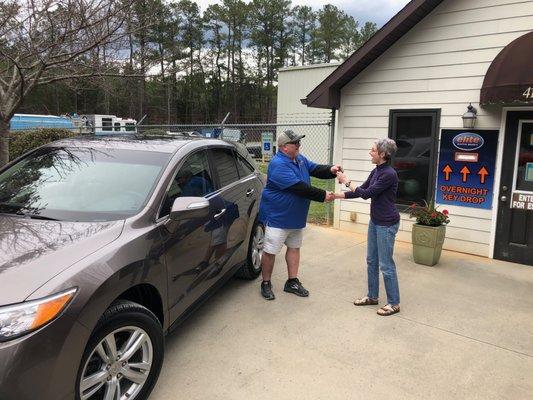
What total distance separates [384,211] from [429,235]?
195 cm

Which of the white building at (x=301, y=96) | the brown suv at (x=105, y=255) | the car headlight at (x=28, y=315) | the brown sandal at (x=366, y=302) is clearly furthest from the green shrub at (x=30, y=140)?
the car headlight at (x=28, y=315)

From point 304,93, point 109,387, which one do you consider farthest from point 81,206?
point 304,93

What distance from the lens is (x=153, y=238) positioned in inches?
111

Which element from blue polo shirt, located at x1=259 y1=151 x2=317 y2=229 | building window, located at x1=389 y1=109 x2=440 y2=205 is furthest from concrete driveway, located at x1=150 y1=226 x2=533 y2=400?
building window, located at x1=389 y1=109 x2=440 y2=205

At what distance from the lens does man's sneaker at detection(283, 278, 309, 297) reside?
460 cm

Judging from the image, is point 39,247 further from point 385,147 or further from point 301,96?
point 301,96

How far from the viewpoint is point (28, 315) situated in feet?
6.45

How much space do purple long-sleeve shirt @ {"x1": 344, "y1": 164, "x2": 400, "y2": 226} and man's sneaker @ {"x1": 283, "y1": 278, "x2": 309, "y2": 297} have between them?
1.13 meters

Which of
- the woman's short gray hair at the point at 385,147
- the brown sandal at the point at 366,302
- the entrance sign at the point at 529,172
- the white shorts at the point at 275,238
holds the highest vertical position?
the woman's short gray hair at the point at 385,147

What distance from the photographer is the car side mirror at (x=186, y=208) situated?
2.95 m

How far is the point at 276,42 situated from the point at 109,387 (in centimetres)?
5446

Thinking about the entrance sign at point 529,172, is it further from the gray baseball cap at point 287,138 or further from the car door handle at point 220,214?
the car door handle at point 220,214

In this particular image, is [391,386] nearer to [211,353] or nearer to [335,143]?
[211,353]

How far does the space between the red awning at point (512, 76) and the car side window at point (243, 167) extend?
3.02m
